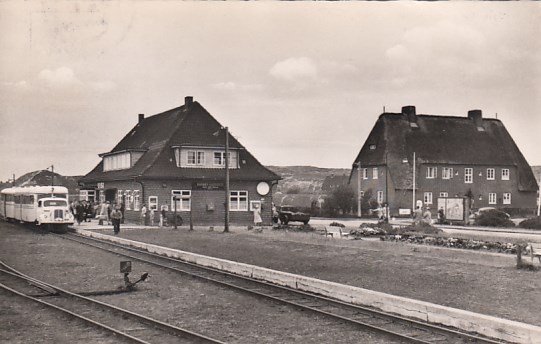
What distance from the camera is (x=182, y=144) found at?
141ft

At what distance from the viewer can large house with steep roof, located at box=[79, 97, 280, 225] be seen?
4131 centimetres

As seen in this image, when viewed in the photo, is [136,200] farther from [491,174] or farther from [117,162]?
[491,174]

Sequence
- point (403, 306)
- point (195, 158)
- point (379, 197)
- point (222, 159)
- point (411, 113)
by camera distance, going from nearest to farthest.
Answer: point (403, 306)
point (195, 158)
point (222, 159)
point (379, 197)
point (411, 113)

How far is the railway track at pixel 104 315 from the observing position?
9844 millimetres

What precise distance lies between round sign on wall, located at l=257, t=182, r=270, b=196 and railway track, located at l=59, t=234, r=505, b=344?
23.4 metres

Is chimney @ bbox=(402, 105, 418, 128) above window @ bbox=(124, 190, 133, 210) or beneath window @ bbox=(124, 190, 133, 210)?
above

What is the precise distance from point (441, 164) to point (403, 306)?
52.9 metres

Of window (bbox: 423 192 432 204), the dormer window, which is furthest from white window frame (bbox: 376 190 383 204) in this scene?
the dormer window

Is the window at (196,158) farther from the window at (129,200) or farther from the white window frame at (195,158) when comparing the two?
A: the window at (129,200)

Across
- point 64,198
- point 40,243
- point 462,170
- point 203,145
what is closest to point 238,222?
point 203,145

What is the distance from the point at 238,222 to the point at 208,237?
557 inches

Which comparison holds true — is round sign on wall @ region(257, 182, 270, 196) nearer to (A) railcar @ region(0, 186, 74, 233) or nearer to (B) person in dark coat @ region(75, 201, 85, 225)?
(B) person in dark coat @ region(75, 201, 85, 225)

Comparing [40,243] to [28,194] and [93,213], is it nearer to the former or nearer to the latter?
[28,194]

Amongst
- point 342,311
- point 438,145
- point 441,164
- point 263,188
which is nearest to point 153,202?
point 263,188
